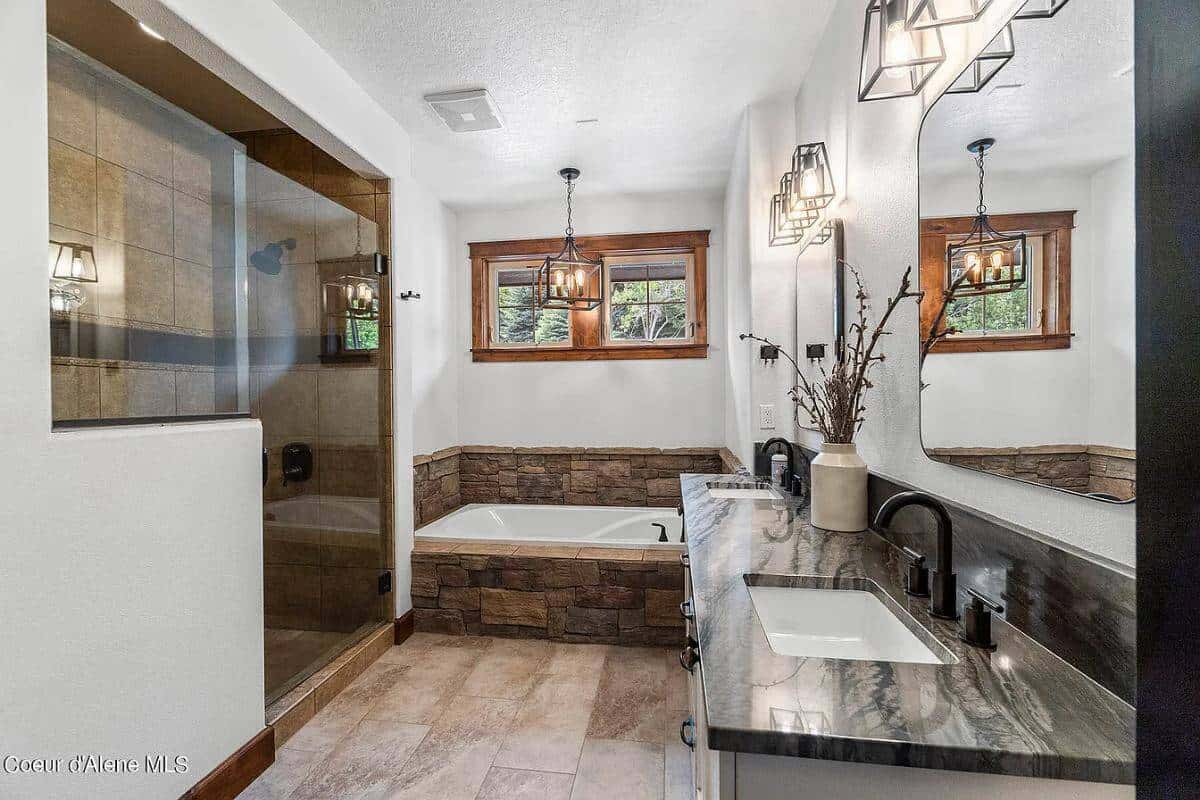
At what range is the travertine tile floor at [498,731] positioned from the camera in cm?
175

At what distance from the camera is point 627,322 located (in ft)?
13.5

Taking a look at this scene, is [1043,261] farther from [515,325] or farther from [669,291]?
[515,325]

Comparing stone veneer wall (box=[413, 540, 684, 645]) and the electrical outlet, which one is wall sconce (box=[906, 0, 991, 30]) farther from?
stone veneer wall (box=[413, 540, 684, 645])

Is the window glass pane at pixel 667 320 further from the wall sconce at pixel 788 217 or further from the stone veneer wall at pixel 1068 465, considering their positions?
the stone veneer wall at pixel 1068 465

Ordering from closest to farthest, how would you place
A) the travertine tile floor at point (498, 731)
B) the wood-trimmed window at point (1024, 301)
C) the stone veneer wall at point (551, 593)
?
the wood-trimmed window at point (1024, 301) → the travertine tile floor at point (498, 731) → the stone veneer wall at point (551, 593)

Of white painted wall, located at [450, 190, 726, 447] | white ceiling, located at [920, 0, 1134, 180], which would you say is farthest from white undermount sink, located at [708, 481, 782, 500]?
white painted wall, located at [450, 190, 726, 447]

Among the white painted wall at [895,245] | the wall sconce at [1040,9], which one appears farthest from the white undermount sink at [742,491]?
the wall sconce at [1040,9]

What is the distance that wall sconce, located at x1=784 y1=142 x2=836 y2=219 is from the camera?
2.00 meters

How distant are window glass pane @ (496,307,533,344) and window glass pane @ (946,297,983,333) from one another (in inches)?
129

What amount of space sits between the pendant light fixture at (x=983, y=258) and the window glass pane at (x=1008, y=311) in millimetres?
14

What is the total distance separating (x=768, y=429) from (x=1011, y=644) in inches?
74.5

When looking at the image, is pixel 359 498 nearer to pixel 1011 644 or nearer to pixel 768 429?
pixel 768 429

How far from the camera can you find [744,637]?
91 centimetres

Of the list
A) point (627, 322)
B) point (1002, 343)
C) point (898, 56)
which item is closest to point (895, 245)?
point (898, 56)
